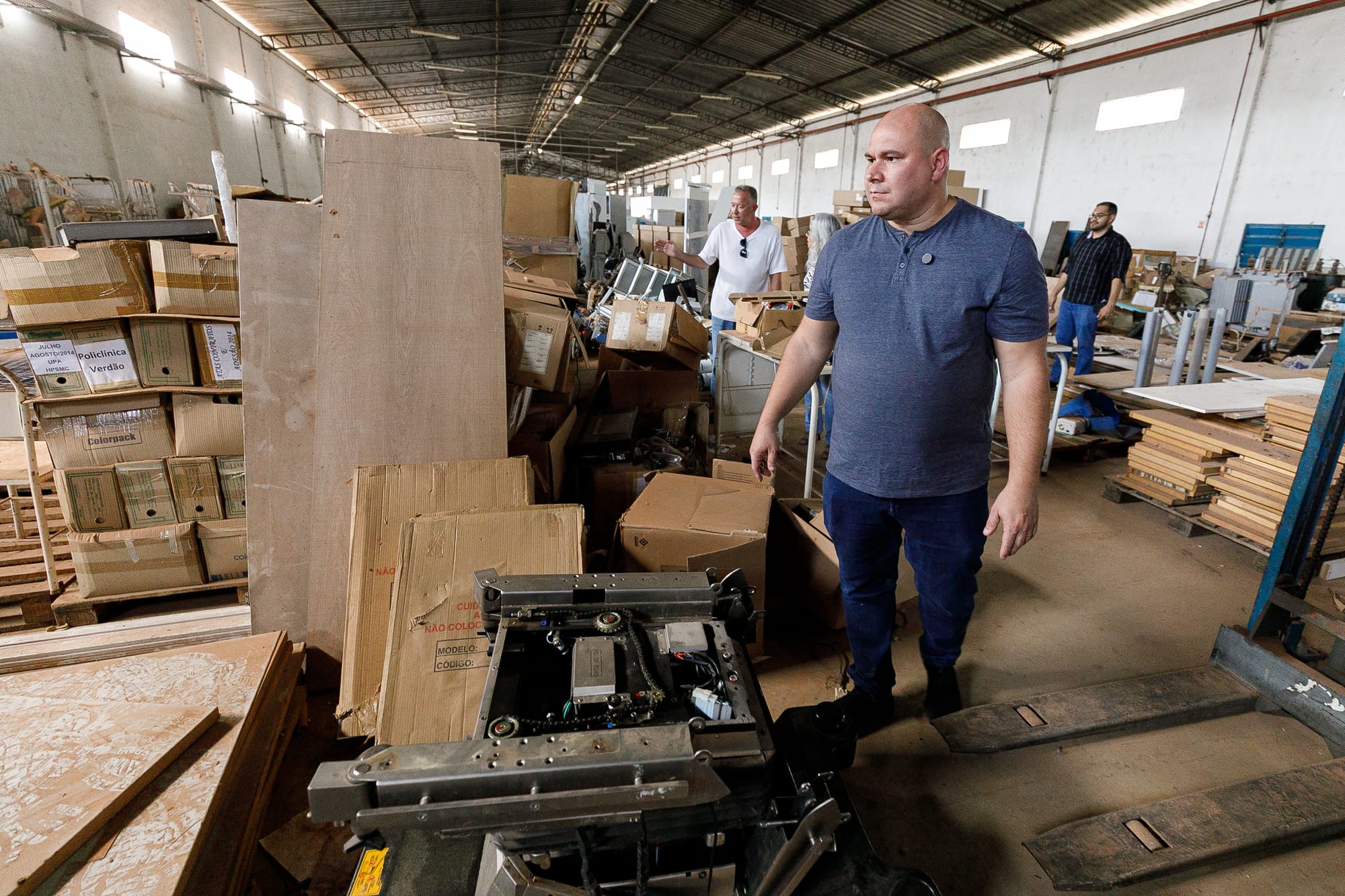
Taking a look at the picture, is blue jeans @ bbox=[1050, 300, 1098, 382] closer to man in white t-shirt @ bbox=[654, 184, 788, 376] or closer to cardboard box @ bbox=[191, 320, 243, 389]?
man in white t-shirt @ bbox=[654, 184, 788, 376]

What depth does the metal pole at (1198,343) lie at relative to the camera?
3.40m

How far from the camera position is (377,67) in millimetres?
11133

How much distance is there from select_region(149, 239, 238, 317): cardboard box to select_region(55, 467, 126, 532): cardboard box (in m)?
0.64

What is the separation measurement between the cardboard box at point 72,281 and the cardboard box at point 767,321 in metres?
2.47

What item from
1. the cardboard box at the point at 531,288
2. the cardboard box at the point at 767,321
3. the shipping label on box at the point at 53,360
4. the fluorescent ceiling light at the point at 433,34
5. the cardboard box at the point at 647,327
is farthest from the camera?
the fluorescent ceiling light at the point at 433,34

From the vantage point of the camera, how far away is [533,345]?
2420 millimetres

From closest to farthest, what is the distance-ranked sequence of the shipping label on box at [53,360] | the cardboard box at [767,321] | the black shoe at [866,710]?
the black shoe at [866,710] < the shipping label on box at [53,360] < the cardboard box at [767,321]

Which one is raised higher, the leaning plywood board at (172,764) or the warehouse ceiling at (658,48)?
the warehouse ceiling at (658,48)

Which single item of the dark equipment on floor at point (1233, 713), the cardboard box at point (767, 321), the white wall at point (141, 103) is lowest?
the dark equipment on floor at point (1233, 713)

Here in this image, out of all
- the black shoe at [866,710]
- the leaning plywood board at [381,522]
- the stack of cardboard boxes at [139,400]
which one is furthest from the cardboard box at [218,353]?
the black shoe at [866,710]

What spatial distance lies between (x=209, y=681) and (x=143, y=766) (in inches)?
14.4

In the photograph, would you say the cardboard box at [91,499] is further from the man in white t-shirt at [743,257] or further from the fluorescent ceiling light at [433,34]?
the fluorescent ceiling light at [433,34]

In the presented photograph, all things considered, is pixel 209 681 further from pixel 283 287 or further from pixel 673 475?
pixel 673 475

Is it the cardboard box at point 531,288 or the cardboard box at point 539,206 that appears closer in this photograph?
the cardboard box at point 531,288
